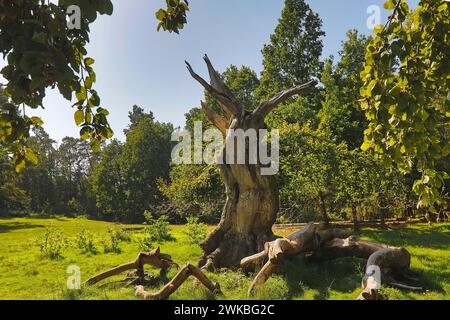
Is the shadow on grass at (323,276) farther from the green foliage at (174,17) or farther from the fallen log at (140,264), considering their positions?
the green foliage at (174,17)

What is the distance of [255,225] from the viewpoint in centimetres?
→ 978

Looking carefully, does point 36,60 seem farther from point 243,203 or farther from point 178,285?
point 243,203

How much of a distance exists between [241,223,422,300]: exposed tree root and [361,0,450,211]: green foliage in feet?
13.3

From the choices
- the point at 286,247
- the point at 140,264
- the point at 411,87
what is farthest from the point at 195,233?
the point at 411,87

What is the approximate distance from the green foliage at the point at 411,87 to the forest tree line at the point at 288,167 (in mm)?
1820

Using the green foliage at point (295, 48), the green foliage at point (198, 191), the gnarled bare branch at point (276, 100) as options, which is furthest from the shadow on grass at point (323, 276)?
the green foliage at point (295, 48)

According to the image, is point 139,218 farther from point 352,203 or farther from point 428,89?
point 428,89

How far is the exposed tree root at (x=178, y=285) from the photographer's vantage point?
641 cm

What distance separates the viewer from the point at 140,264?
8.23 metres

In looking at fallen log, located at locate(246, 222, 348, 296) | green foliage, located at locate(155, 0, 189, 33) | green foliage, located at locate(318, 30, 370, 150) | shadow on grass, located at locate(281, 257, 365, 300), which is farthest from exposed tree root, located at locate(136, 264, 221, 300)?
green foliage, located at locate(318, 30, 370, 150)

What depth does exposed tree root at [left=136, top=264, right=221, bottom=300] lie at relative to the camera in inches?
253

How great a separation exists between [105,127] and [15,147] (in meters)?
0.54

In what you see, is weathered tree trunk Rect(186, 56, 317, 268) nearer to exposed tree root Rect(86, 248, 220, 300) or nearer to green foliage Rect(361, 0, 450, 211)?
exposed tree root Rect(86, 248, 220, 300)
